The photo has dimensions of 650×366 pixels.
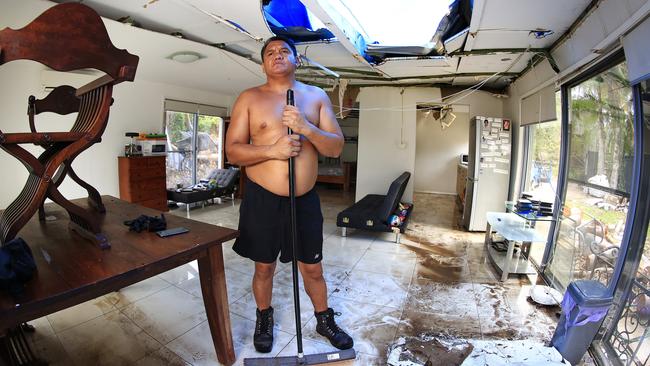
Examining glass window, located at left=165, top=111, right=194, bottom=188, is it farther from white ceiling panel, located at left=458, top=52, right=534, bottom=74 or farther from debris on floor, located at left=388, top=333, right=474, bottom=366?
debris on floor, located at left=388, top=333, right=474, bottom=366

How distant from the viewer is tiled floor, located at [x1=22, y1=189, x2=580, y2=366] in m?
1.73

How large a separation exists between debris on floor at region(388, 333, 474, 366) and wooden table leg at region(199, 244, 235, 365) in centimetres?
83

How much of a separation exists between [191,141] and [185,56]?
2.72m

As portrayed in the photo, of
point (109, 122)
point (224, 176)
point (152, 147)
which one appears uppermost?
point (109, 122)

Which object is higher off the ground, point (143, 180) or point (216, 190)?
point (143, 180)

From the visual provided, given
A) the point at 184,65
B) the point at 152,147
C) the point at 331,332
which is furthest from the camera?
the point at 152,147

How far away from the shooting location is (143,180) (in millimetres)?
4621

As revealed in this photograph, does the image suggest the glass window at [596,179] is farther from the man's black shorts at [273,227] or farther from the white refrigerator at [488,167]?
the man's black shorts at [273,227]

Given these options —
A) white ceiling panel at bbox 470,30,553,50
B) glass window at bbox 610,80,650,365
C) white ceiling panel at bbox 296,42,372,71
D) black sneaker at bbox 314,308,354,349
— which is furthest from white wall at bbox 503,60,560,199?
black sneaker at bbox 314,308,354,349

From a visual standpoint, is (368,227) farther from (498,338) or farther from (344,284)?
(498,338)

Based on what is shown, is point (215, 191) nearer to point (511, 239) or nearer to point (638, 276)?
point (511, 239)

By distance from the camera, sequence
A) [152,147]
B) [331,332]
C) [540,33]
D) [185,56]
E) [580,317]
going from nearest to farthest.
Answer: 1. [580,317]
2. [331,332]
3. [540,33]
4. [185,56]
5. [152,147]

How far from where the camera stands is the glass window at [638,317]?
62.2 inches

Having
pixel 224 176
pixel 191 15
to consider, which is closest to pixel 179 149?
pixel 224 176
